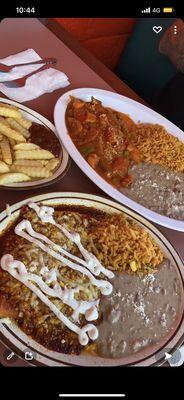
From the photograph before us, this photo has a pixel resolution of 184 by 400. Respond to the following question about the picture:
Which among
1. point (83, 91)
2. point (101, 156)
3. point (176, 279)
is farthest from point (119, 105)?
point (176, 279)

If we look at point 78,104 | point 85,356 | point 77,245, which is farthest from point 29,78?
point 85,356

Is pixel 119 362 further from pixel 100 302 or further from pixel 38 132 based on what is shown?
pixel 38 132

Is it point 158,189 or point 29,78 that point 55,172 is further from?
point 29,78

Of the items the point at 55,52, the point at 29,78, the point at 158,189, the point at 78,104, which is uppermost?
the point at 55,52

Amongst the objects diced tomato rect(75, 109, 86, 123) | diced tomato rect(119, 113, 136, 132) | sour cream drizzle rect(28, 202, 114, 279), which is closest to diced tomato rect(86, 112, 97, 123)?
diced tomato rect(75, 109, 86, 123)

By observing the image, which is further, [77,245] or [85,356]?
[77,245]

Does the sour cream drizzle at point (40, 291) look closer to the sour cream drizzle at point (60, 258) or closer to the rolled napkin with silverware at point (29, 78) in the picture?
the sour cream drizzle at point (60, 258)

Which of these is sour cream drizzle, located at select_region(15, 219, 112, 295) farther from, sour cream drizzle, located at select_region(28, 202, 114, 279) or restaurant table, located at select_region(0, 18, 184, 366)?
restaurant table, located at select_region(0, 18, 184, 366)
